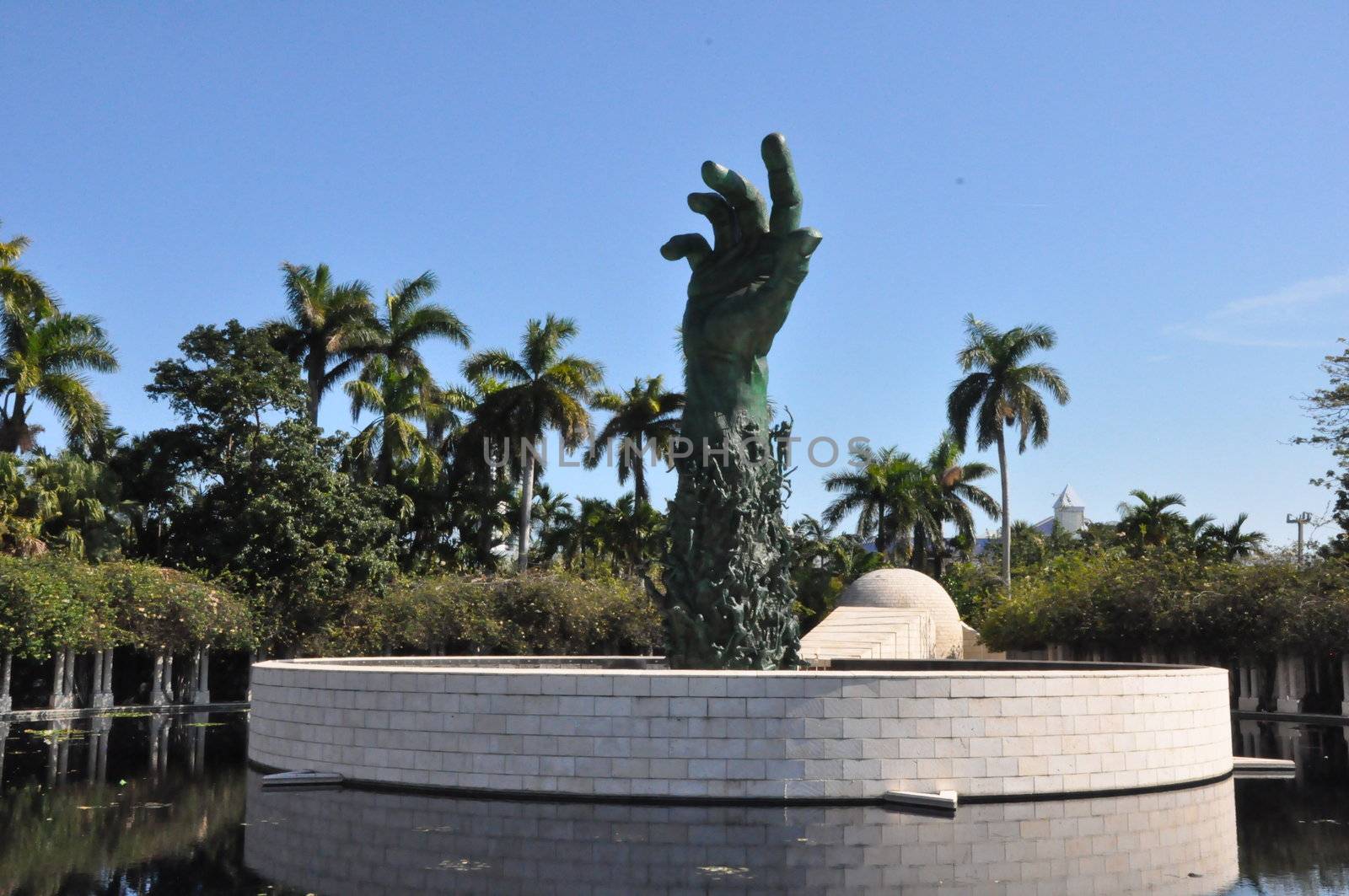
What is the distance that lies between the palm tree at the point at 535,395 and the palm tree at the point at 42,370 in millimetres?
10608

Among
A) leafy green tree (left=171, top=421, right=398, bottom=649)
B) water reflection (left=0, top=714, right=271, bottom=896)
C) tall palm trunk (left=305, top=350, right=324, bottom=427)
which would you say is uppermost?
tall palm trunk (left=305, top=350, right=324, bottom=427)

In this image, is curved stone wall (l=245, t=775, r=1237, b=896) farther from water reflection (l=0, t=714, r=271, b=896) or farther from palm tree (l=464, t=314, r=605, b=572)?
palm tree (l=464, t=314, r=605, b=572)

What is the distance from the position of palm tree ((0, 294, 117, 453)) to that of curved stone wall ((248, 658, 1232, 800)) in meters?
19.0

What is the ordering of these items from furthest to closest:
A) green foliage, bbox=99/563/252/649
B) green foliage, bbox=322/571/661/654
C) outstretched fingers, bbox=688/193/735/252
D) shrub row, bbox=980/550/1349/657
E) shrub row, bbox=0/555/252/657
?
green foliage, bbox=322/571/661/654, shrub row, bbox=980/550/1349/657, green foliage, bbox=99/563/252/649, shrub row, bbox=0/555/252/657, outstretched fingers, bbox=688/193/735/252

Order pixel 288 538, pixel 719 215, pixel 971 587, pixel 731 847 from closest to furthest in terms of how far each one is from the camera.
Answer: pixel 731 847
pixel 719 215
pixel 288 538
pixel 971 587

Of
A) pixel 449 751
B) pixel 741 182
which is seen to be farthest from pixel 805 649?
pixel 449 751

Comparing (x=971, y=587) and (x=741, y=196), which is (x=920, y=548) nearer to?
(x=971, y=587)

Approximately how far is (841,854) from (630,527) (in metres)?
31.7

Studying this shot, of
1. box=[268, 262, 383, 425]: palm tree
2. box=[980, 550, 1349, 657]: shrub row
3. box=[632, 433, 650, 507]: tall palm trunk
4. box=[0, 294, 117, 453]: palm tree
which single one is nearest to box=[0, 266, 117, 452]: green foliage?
box=[0, 294, 117, 453]: palm tree

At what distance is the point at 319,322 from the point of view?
35.0 metres

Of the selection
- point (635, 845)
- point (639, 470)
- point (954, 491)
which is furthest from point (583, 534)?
point (635, 845)

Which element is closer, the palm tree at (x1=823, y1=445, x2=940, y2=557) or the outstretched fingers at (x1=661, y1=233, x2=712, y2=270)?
the outstretched fingers at (x1=661, y1=233, x2=712, y2=270)

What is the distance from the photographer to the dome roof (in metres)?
34.6

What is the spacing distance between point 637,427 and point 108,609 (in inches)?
663
